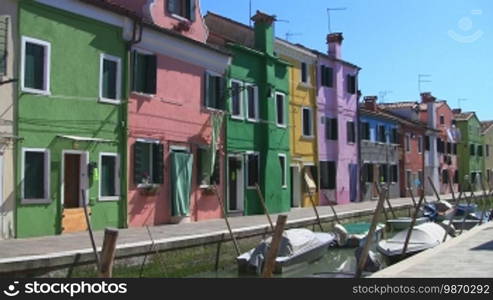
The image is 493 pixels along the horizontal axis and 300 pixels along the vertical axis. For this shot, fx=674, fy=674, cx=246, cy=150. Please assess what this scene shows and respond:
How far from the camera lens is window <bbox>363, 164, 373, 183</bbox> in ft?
134

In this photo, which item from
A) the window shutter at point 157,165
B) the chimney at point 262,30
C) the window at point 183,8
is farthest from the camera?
the chimney at point 262,30

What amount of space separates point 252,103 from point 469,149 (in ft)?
141

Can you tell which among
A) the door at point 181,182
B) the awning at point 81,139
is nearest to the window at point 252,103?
the door at point 181,182

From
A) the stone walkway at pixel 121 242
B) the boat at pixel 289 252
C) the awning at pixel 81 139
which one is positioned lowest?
the boat at pixel 289 252

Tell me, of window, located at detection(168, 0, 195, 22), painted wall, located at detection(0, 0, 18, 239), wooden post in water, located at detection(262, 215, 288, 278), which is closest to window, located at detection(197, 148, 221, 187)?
window, located at detection(168, 0, 195, 22)

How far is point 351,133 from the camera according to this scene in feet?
129

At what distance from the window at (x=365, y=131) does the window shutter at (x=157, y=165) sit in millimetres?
21955

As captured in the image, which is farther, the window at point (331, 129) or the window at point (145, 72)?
the window at point (331, 129)

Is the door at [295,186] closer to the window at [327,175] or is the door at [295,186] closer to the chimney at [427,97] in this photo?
the window at [327,175]

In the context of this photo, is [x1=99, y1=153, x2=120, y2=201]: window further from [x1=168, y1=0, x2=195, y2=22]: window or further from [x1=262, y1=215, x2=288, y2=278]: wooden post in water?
[x1=262, y1=215, x2=288, y2=278]: wooden post in water

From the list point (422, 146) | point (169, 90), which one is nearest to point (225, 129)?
point (169, 90)

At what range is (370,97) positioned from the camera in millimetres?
48844

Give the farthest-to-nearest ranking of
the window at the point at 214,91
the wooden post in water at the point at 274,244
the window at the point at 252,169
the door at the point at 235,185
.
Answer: the window at the point at 252,169 → the door at the point at 235,185 → the window at the point at 214,91 → the wooden post in water at the point at 274,244

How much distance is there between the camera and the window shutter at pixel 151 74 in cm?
2103
